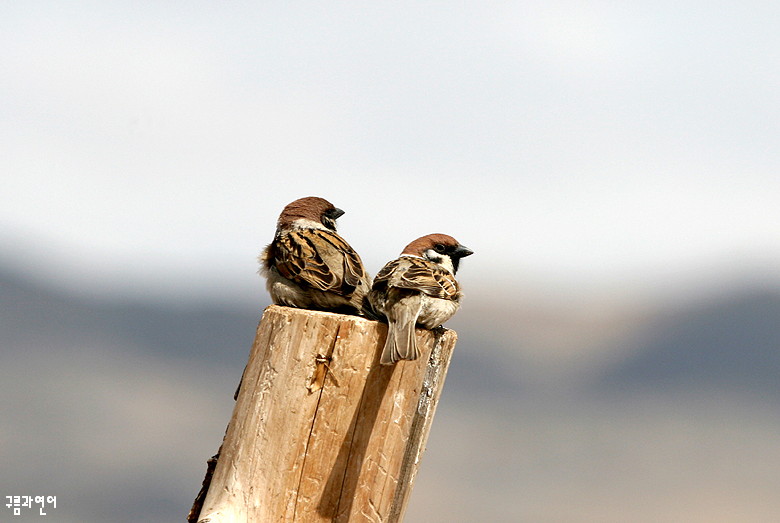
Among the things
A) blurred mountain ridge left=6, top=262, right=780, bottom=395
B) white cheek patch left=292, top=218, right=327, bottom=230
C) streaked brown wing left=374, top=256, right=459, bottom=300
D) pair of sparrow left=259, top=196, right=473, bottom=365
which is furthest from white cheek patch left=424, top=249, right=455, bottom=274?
blurred mountain ridge left=6, top=262, right=780, bottom=395

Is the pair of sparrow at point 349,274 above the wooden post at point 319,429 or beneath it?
above

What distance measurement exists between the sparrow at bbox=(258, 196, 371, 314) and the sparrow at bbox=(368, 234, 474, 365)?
201mm

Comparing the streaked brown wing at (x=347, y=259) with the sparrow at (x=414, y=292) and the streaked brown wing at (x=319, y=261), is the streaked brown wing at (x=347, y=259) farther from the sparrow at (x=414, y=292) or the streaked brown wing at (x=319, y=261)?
the sparrow at (x=414, y=292)

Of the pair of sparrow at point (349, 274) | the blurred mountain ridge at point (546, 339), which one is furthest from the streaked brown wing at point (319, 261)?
the blurred mountain ridge at point (546, 339)

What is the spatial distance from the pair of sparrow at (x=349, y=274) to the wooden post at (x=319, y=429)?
0.19 meters

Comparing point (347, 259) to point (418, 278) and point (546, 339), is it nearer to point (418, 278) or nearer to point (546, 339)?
point (418, 278)

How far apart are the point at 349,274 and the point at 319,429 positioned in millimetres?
1402

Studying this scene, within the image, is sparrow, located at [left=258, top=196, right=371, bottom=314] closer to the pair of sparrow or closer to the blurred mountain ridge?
the pair of sparrow

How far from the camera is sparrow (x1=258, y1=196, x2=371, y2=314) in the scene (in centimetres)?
449

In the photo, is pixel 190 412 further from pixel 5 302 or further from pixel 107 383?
pixel 5 302

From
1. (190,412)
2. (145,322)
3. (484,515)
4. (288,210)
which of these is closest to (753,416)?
(484,515)

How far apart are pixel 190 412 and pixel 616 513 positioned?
2068 centimetres

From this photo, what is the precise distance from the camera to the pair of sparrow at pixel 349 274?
4020 mm

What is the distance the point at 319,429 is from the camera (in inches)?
127
